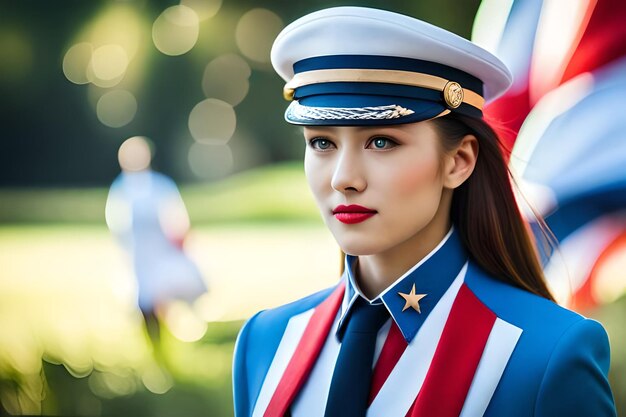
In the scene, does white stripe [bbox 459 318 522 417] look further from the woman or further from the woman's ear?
the woman's ear

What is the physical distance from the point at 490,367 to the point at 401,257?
0.69ft

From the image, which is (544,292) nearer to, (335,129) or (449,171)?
(449,171)

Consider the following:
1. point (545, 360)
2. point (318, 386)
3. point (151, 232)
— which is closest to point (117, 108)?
point (151, 232)

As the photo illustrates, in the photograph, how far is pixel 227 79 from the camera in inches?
125

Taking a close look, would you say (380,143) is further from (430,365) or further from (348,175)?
(430,365)

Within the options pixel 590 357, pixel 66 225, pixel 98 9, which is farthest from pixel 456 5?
pixel 590 357

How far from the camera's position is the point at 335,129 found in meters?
1.23

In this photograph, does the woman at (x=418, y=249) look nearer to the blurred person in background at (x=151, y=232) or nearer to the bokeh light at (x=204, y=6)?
the blurred person in background at (x=151, y=232)

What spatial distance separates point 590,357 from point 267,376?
19.7 inches

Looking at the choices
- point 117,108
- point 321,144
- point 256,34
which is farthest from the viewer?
point 117,108

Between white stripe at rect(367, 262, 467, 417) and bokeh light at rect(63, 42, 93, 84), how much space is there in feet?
7.83

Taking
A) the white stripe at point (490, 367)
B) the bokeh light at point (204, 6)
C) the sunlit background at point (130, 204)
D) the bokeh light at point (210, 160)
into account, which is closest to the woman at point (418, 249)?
the white stripe at point (490, 367)

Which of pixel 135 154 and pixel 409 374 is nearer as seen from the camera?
pixel 409 374

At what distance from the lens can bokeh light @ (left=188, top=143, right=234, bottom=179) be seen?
3.15m
